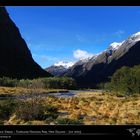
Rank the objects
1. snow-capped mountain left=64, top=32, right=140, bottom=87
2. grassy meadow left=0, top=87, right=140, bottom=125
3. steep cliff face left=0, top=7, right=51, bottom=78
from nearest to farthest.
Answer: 1. snow-capped mountain left=64, top=32, right=140, bottom=87
2. grassy meadow left=0, top=87, right=140, bottom=125
3. steep cliff face left=0, top=7, right=51, bottom=78

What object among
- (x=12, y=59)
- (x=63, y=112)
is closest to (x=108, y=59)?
(x=63, y=112)

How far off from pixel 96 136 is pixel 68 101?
16834 mm

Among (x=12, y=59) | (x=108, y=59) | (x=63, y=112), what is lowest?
(x=63, y=112)

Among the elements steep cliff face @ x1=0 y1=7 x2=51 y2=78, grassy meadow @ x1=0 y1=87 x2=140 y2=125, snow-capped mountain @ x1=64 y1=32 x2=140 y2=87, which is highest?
steep cliff face @ x1=0 y1=7 x2=51 y2=78

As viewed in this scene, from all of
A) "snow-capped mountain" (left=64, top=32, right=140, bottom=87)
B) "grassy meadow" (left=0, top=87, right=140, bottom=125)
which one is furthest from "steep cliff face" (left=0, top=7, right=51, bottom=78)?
"grassy meadow" (left=0, top=87, right=140, bottom=125)

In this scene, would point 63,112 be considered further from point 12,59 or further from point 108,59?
point 12,59

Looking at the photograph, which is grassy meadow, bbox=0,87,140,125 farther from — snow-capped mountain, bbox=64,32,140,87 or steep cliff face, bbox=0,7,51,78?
steep cliff face, bbox=0,7,51,78

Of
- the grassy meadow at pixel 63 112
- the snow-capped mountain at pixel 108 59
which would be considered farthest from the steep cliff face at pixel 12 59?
the grassy meadow at pixel 63 112

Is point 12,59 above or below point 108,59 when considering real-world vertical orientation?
above

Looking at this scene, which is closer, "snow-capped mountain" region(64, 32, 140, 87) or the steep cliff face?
"snow-capped mountain" region(64, 32, 140, 87)

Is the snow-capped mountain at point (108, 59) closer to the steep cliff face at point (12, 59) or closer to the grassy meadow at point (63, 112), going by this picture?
the grassy meadow at point (63, 112)

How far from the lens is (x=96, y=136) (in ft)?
10.5
